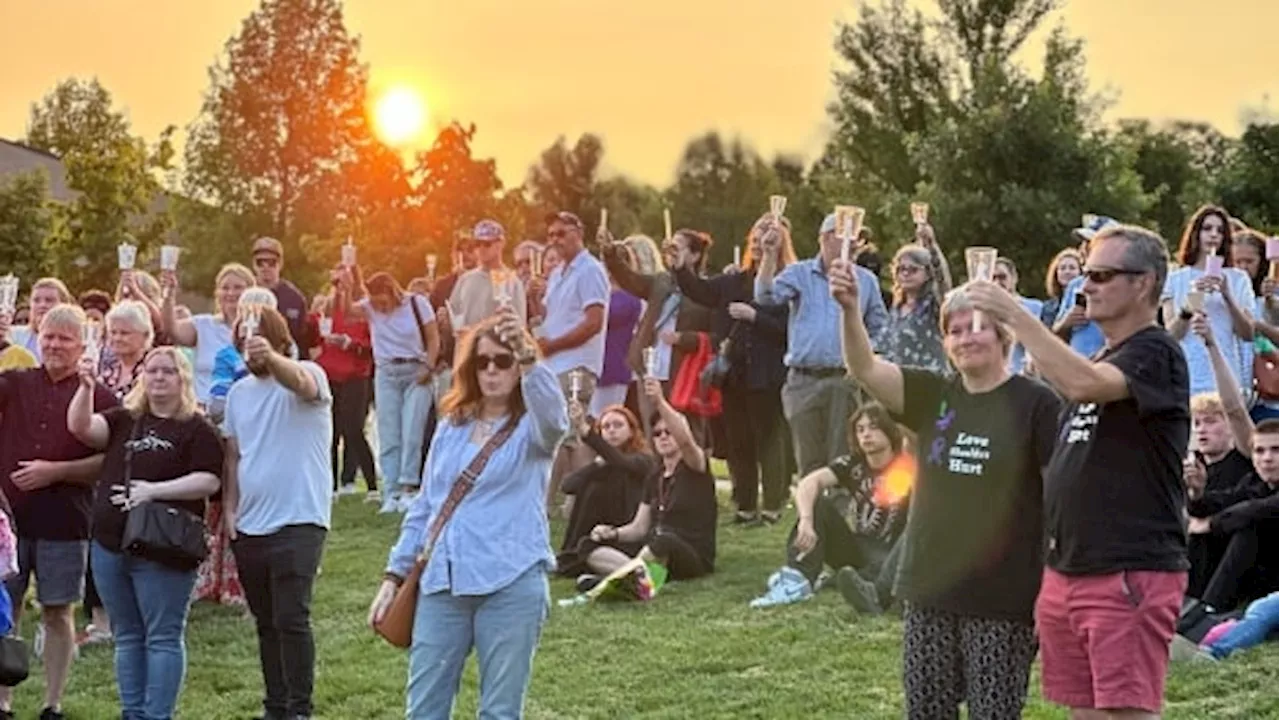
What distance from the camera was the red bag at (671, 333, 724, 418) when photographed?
Result: 1299 cm

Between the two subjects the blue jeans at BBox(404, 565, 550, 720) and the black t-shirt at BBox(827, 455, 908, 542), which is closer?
the blue jeans at BBox(404, 565, 550, 720)

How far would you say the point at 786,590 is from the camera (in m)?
9.65

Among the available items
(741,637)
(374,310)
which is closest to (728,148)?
(374,310)

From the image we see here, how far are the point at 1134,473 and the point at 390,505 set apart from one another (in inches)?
390

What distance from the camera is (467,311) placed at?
523 inches

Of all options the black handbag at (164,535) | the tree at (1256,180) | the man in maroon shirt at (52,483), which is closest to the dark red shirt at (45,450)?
the man in maroon shirt at (52,483)

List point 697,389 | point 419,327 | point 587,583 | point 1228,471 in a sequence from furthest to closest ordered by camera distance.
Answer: point 419,327 < point 697,389 < point 587,583 < point 1228,471

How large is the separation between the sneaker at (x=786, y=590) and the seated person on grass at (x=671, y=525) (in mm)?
906

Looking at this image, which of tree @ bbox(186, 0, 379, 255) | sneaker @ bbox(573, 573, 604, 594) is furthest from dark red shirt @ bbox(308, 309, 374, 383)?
tree @ bbox(186, 0, 379, 255)

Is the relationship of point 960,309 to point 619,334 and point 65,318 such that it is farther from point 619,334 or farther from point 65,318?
point 619,334

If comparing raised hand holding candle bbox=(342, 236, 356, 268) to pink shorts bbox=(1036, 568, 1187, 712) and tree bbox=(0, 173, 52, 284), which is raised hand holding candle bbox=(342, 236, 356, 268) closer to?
pink shorts bbox=(1036, 568, 1187, 712)

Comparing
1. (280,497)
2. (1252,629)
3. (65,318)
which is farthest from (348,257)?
(1252,629)

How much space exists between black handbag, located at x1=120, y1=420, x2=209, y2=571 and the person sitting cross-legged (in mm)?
3599

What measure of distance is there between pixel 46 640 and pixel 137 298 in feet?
11.8
